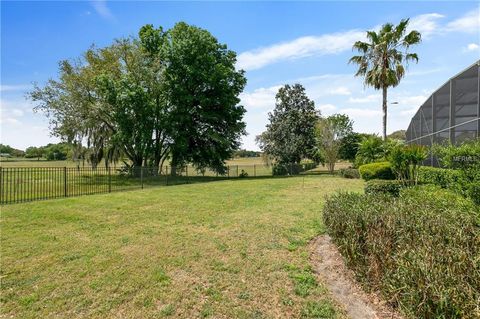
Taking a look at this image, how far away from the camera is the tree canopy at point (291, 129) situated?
1224 inches

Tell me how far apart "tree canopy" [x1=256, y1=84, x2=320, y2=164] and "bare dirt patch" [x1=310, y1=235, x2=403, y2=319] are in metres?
26.5

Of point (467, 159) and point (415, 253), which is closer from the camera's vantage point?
point (415, 253)

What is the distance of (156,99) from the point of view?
20547 mm

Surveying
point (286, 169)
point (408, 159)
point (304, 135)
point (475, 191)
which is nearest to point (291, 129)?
point (304, 135)

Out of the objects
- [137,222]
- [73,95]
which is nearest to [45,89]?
[73,95]

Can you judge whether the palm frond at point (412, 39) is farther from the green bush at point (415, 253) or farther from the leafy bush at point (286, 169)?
the green bush at point (415, 253)

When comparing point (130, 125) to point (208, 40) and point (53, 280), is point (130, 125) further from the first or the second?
point (53, 280)

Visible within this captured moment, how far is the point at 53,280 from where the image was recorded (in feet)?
12.1

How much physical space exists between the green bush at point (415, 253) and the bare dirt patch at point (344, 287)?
5.5 inches

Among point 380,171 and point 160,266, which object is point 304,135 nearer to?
point 380,171

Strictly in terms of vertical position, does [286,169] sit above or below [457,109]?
below

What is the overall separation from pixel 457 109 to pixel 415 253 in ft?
32.3

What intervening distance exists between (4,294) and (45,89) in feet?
65.8

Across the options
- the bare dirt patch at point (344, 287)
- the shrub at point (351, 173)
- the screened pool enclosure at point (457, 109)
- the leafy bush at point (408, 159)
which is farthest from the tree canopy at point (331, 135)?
the bare dirt patch at point (344, 287)
